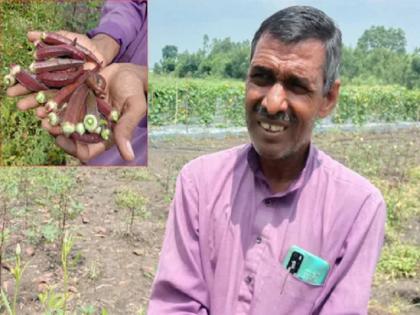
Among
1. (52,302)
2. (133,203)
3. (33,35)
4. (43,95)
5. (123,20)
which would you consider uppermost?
(123,20)

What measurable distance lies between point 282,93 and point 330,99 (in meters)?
0.18

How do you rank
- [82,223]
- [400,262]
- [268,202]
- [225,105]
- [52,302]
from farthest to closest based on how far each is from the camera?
1. [225,105]
2. [82,223]
3. [400,262]
4. [52,302]
5. [268,202]

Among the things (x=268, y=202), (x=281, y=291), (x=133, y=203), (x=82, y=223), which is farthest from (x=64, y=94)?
(x=281, y=291)

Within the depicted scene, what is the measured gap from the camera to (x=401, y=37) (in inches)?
1425

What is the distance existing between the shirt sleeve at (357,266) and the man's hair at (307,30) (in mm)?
334

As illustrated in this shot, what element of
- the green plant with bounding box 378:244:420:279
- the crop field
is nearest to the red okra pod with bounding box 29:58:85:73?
the crop field

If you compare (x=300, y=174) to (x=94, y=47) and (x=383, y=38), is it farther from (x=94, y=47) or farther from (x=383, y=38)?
(x=383, y=38)

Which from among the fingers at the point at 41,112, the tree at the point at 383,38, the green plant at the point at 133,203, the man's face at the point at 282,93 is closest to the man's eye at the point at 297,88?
the man's face at the point at 282,93

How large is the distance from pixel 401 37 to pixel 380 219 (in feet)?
119

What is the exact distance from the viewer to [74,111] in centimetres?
439

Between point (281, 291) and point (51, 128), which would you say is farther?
point (51, 128)

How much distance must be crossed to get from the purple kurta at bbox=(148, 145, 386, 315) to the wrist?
274 centimetres

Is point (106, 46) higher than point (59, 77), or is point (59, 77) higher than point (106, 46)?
point (106, 46)

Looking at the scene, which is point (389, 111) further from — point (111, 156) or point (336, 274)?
point (336, 274)
